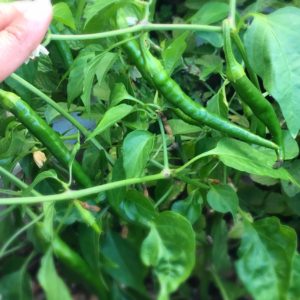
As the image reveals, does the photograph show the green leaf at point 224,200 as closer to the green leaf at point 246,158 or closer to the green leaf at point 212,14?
the green leaf at point 246,158

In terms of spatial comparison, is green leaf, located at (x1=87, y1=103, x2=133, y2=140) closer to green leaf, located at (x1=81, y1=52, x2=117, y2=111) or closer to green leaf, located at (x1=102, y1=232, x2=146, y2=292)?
green leaf, located at (x1=81, y1=52, x2=117, y2=111)

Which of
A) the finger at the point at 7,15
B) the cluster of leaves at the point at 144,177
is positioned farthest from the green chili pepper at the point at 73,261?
the finger at the point at 7,15

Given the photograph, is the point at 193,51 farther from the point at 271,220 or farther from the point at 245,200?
the point at 271,220

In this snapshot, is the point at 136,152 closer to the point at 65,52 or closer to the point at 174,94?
the point at 174,94

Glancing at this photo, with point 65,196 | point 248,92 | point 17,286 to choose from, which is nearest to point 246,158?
point 248,92

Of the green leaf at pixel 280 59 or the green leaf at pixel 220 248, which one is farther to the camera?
the green leaf at pixel 220 248

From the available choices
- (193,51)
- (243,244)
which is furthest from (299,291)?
(193,51)

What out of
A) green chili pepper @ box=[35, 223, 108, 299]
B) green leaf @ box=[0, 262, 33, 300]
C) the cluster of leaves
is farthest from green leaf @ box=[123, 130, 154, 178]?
green leaf @ box=[0, 262, 33, 300]
